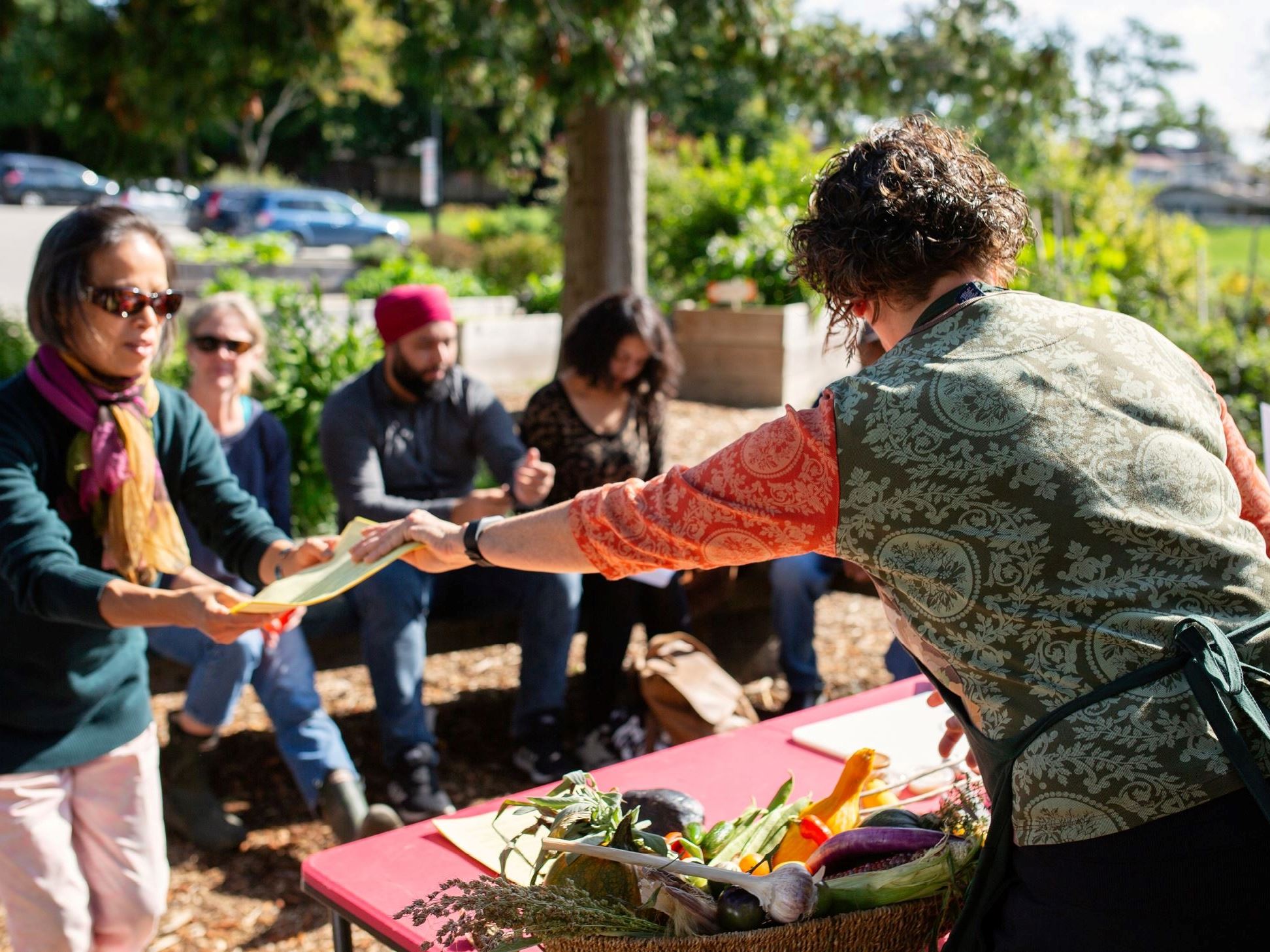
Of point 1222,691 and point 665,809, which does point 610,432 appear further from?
point 1222,691

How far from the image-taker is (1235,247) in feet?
141

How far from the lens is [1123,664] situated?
144cm

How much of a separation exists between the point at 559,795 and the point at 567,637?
240cm

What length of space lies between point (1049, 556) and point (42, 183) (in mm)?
39864

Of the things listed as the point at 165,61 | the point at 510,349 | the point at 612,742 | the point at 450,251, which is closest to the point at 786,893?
the point at 612,742

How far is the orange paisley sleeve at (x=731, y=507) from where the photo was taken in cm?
157

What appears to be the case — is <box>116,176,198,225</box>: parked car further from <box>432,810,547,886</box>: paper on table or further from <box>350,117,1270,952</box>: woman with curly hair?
<box>350,117,1270,952</box>: woman with curly hair

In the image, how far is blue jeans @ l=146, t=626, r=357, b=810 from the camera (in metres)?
3.74

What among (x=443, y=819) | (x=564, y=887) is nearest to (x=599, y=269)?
(x=443, y=819)

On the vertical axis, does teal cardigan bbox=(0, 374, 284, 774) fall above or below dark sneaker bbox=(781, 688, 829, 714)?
above

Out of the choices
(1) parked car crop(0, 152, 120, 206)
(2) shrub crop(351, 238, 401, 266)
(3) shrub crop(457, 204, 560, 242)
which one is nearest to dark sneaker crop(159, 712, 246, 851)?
(3) shrub crop(457, 204, 560, 242)

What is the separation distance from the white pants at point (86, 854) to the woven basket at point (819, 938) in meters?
1.23

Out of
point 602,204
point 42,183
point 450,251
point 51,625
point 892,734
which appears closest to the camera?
point 51,625

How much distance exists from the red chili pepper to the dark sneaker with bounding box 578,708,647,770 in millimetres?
2394
